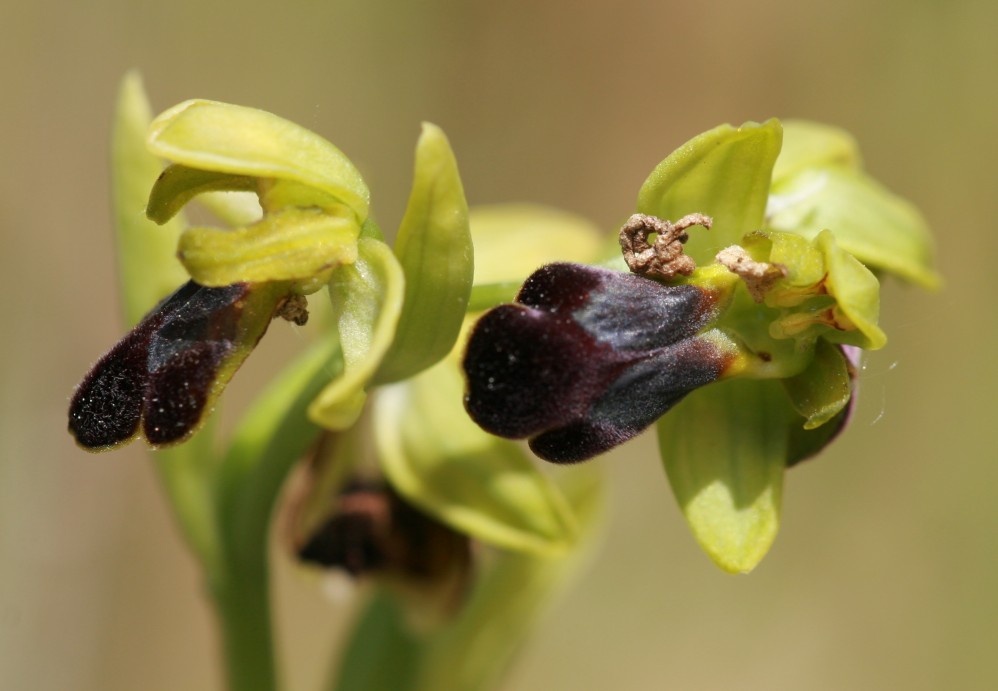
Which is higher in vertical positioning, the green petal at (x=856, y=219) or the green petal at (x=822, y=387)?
the green petal at (x=856, y=219)

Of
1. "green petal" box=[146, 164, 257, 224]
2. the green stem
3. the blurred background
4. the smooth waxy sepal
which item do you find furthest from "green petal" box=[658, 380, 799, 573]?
the blurred background

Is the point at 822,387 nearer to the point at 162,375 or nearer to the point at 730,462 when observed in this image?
the point at 730,462

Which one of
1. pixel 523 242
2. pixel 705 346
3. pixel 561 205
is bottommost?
pixel 561 205

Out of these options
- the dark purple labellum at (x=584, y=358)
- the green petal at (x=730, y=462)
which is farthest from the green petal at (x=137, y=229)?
the green petal at (x=730, y=462)

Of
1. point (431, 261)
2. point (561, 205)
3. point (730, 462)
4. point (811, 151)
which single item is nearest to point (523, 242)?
point (811, 151)

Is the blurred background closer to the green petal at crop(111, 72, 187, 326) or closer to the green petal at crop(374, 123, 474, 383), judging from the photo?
the green petal at crop(111, 72, 187, 326)

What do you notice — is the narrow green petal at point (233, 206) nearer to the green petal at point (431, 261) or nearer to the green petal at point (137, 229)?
the green petal at point (137, 229)

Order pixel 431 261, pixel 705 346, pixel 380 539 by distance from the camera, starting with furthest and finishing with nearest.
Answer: pixel 380 539
pixel 705 346
pixel 431 261
